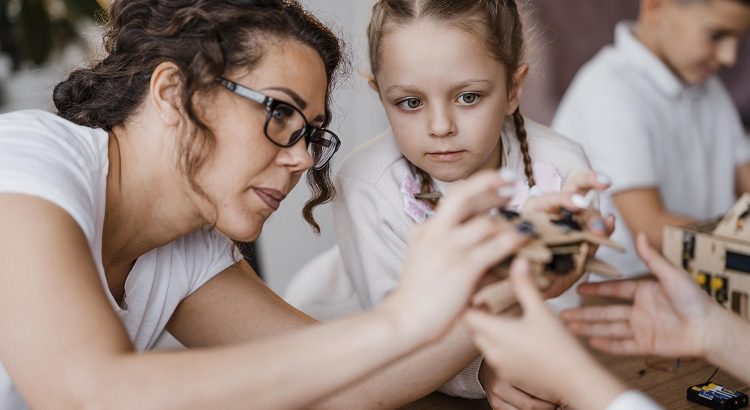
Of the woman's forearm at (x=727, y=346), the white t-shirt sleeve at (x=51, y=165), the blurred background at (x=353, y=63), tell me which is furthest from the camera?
the blurred background at (x=353, y=63)

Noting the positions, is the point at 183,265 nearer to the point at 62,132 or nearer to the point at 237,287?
the point at 237,287

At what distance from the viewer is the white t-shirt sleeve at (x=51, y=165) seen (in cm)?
108

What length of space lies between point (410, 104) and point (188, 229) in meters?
0.48

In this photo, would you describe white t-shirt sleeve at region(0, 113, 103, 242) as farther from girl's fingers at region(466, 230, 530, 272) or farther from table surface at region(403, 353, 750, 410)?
table surface at region(403, 353, 750, 410)

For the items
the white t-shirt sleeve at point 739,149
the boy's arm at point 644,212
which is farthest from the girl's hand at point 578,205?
the white t-shirt sleeve at point 739,149

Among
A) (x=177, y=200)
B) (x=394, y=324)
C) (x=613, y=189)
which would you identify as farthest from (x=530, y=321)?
(x=613, y=189)

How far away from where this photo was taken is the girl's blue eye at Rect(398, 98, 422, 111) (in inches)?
63.2

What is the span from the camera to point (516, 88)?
1748mm

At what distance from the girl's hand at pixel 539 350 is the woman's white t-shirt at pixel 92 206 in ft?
1.68

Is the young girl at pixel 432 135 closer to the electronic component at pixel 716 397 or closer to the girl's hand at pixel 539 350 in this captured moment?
the electronic component at pixel 716 397

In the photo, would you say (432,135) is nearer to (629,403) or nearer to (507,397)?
(507,397)

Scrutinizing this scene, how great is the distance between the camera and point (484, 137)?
163cm

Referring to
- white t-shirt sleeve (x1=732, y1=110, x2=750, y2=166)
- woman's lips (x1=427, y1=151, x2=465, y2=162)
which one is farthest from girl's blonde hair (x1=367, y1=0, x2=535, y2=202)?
white t-shirt sleeve (x1=732, y1=110, x2=750, y2=166)

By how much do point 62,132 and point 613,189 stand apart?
1771 millimetres
